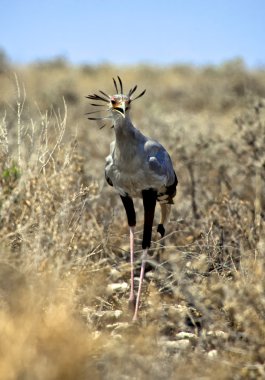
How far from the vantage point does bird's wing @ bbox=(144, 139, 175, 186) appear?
442 cm

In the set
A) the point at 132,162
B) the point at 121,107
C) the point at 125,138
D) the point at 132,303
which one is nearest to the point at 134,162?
the point at 132,162

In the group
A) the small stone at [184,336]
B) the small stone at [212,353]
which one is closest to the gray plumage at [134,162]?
the small stone at [184,336]

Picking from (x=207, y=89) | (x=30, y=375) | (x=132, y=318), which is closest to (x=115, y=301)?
(x=132, y=318)

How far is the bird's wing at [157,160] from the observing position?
4418 millimetres

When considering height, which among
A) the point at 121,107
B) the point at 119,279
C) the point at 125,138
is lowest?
the point at 119,279

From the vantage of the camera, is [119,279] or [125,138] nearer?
[125,138]

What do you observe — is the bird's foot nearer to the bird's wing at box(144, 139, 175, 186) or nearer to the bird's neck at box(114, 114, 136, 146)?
the bird's wing at box(144, 139, 175, 186)

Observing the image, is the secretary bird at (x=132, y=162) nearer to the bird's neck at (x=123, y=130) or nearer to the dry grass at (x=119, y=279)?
the bird's neck at (x=123, y=130)

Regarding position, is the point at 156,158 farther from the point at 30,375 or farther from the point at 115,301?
the point at 30,375

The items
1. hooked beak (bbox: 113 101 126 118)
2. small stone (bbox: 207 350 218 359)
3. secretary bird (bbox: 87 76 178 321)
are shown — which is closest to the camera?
small stone (bbox: 207 350 218 359)

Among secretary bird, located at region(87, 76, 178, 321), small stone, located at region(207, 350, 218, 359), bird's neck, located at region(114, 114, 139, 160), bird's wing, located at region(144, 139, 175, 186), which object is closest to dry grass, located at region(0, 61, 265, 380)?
small stone, located at region(207, 350, 218, 359)

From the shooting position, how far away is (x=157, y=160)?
446cm

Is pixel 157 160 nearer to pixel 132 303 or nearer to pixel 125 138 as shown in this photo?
pixel 125 138

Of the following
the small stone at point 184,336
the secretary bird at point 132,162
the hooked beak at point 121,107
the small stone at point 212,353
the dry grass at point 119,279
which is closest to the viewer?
the dry grass at point 119,279
